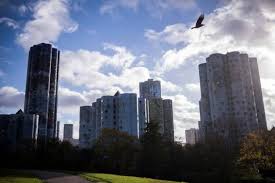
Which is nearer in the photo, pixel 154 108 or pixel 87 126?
pixel 154 108

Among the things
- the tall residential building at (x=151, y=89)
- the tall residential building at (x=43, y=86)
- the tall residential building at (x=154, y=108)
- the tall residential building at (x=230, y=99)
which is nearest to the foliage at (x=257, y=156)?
the tall residential building at (x=230, y=99)

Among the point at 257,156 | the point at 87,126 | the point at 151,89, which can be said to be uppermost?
the point at 151,89

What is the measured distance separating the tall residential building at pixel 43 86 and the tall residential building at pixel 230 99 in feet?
227

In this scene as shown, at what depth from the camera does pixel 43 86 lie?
123938mm

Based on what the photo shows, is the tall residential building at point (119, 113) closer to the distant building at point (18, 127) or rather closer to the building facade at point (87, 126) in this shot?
the building facade at point (87, 126)

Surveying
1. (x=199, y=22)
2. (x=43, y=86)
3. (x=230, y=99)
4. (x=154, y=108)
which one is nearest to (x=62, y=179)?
(x=199, y=22)

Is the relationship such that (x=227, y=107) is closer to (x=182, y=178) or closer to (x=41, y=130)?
(x=182, y=178)

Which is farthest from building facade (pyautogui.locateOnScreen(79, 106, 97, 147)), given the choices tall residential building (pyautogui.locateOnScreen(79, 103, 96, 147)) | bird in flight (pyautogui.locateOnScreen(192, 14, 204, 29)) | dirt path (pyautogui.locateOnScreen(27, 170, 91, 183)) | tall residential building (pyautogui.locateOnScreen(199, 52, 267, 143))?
bird in flight (pyautogui.locateOnScreen(192, 14, 204, 29))

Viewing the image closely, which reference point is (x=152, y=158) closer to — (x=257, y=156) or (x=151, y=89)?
(x=257, y=156)

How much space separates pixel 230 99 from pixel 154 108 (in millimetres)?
47978

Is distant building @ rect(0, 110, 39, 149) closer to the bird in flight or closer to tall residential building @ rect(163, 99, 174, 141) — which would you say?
tall residential building @ rect(163, 99, 174, 141)

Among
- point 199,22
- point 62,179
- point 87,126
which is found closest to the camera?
point 199,22

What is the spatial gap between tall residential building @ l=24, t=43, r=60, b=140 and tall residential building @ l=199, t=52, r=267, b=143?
227ft

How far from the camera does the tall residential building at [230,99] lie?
110 meters
